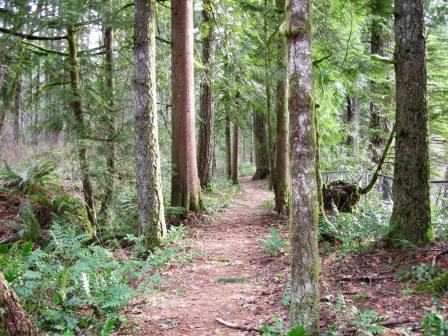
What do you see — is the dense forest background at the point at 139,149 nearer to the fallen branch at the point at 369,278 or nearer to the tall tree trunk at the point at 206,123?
the fallen branch at the point at 369,278

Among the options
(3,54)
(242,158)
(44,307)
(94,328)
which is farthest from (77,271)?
(242,158)

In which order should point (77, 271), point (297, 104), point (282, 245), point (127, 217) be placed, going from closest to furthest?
point (297, 104)
point (77, 271)
point (282, 245)
point (127, 217)

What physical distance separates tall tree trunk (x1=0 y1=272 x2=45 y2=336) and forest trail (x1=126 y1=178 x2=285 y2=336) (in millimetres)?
1499

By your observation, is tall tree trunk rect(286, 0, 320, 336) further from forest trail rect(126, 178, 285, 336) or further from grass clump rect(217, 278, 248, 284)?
grass clump rect(217, 278, 248, 284)

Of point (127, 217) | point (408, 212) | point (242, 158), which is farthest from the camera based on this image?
point (242, 158)

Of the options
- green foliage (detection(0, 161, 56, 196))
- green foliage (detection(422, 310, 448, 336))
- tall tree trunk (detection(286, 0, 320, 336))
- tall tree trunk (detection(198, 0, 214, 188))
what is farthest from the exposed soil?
tall tree trunk (detection(198, 0, 214, 188))

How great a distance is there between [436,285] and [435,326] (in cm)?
126

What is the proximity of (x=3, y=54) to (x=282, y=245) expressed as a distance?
661 centimetres

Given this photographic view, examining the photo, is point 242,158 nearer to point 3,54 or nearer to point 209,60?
point 209,60

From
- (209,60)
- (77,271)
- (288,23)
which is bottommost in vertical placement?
(77,271)

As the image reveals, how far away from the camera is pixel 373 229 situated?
246 inches

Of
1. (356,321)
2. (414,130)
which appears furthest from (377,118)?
(356,321)

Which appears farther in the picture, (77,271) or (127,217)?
(127,217)

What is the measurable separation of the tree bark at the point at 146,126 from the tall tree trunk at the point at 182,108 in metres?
2.53
